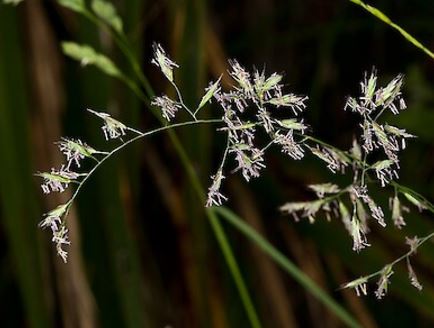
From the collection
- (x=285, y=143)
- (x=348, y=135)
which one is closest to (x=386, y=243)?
(x=348, y=135)

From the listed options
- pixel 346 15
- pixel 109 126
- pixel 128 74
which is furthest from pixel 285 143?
pixel 346 15

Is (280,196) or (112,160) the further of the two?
(280,196)

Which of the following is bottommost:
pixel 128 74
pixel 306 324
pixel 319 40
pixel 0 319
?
pixel 306 324

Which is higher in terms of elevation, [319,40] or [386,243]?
[319,40]

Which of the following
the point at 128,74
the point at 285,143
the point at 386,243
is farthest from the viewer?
the point at 386,243

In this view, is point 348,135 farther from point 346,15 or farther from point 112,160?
point 112,160

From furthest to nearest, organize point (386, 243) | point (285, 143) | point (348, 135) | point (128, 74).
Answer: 1. point (348, 135)
2. point (386, 243)
3. point (128, 74)
4. point (285, 143)

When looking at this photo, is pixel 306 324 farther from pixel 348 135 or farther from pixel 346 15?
pixel 346 15
